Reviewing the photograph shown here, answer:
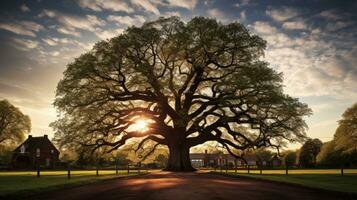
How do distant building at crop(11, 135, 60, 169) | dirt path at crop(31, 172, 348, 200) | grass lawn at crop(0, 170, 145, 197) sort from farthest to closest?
1. distant building at crop(11, 135, 60, 169)
2. grass lawn at crop(0, 170, 145, 197)
3. dirt path at crop(31, 172, 348, 200)

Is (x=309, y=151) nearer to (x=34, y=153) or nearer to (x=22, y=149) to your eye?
(x=34, y=153)

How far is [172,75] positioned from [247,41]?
9.71 metres

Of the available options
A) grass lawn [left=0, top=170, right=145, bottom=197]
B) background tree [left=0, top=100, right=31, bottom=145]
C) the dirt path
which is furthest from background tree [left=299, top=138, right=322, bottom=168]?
the dirt path

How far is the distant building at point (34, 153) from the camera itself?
90.4 metres

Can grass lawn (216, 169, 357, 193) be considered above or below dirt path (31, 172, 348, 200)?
below

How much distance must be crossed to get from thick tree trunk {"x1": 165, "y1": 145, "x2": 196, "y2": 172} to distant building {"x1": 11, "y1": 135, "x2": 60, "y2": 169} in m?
56.0

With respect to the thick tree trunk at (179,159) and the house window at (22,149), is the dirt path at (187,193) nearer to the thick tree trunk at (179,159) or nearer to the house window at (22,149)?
the thick tree trunk at (179,159)

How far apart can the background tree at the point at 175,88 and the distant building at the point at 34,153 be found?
56.4 metres

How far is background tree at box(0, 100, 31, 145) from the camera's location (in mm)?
79812

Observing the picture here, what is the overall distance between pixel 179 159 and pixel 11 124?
54477 millimetres

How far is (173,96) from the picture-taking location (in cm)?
4534

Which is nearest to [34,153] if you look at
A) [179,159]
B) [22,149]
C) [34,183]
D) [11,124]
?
[22,149]

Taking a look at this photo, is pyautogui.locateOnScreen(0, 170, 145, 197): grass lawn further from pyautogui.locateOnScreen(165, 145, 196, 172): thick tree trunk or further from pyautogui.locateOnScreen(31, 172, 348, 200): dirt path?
pyautogui.locateOnScreen(165, 145, 196, 172): thick tree trunk

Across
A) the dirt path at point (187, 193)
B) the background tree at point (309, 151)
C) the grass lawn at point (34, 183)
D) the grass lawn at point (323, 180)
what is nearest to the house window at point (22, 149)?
the grass lawn at point (34, 183)
